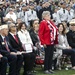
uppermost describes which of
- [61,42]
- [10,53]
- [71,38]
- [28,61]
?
[71,38]

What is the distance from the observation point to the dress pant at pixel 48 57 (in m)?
9.88

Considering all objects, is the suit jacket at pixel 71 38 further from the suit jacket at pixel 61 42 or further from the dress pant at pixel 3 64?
the dress pant at pixel 3 64

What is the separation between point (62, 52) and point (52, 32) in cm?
98

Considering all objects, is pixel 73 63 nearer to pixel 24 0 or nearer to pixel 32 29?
pixel 32 29

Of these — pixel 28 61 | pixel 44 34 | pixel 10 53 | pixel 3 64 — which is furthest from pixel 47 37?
pixel 3 64

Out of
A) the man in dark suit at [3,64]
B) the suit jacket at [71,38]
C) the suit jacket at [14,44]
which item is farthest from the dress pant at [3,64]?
the suit jacket at [71,38]

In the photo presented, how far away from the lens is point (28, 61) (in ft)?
31.3

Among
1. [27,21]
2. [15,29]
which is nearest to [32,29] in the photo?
[15,29]

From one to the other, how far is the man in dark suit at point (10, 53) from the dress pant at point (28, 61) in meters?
0.36

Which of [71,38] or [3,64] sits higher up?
[71,38]

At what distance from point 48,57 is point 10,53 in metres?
1.41

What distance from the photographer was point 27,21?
15.3 meters

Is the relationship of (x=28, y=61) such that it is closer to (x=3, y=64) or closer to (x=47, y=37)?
(x=47, y=37)

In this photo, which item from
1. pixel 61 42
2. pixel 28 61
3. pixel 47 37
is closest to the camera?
pixel 28 61
